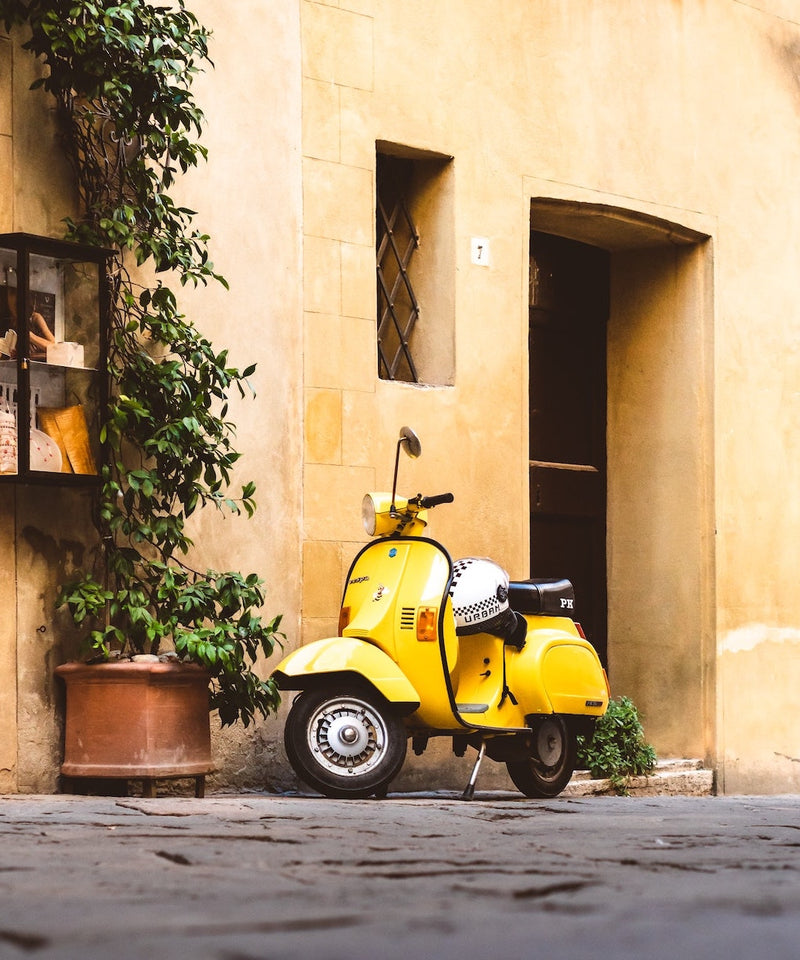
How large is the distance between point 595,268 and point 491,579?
363 centimetres

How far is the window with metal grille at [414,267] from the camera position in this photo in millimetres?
8211

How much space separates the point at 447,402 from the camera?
8.06 meters

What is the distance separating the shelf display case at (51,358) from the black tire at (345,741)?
1277 millimetres

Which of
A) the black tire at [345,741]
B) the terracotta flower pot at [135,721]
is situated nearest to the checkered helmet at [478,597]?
the black tire at [345,741]

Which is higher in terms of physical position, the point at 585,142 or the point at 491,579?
Answer: the point at 585,142

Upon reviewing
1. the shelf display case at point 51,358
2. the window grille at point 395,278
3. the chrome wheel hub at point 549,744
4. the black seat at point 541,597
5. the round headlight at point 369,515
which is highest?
the window grille at point 395,278

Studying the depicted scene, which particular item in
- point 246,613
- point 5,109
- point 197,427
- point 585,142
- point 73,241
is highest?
point 585,142

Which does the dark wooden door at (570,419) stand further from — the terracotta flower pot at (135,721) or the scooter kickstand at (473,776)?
the terracotta flower pot at (135,721)

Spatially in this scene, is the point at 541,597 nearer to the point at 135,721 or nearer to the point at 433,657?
the point at 433,657

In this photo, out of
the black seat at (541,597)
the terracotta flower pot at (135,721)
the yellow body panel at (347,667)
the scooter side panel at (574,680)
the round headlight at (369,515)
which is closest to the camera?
the terracotta flower pot at (135,721)

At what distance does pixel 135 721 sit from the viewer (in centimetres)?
604

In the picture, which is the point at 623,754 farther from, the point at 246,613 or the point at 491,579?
the point at 246,613

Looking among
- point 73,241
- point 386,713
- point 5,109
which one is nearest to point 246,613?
point 386,713

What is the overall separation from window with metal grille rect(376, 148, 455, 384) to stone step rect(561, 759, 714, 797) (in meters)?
2.18
